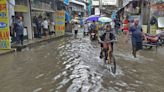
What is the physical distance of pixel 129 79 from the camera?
10.8m

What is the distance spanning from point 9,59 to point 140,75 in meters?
7.17

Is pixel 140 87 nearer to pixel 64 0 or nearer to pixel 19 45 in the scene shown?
pixel 19 45

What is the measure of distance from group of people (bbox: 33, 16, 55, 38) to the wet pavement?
1308 centimetres

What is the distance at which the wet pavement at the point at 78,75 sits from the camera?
949 centimetres

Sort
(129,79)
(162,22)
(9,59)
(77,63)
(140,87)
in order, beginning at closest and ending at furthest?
1. (140,87)
2. (129,79)
3. (77,63)
4. (9,59)
5. (162,22)

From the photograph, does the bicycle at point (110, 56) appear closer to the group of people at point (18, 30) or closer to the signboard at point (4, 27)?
the signboard at point (4, 27)

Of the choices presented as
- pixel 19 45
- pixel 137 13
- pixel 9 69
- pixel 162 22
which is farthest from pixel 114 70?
pixel 137 13

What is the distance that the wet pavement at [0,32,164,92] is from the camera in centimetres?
949

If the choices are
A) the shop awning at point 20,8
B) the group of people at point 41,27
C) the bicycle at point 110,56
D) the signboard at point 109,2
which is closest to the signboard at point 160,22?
the group of people at point 41,27

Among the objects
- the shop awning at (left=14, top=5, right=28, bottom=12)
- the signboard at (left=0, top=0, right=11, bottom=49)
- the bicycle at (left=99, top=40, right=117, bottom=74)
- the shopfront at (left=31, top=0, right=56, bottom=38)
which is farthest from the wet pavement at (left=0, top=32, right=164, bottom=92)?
the shopfront at (left=31, top=0, right=56, bottom=38)

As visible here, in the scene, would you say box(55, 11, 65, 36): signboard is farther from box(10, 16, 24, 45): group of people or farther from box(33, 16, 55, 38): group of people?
box(10, 16, 24, 45): group of people

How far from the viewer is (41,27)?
30.7 m

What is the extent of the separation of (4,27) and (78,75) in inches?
362

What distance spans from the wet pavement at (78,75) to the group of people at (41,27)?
1308 centimetres
